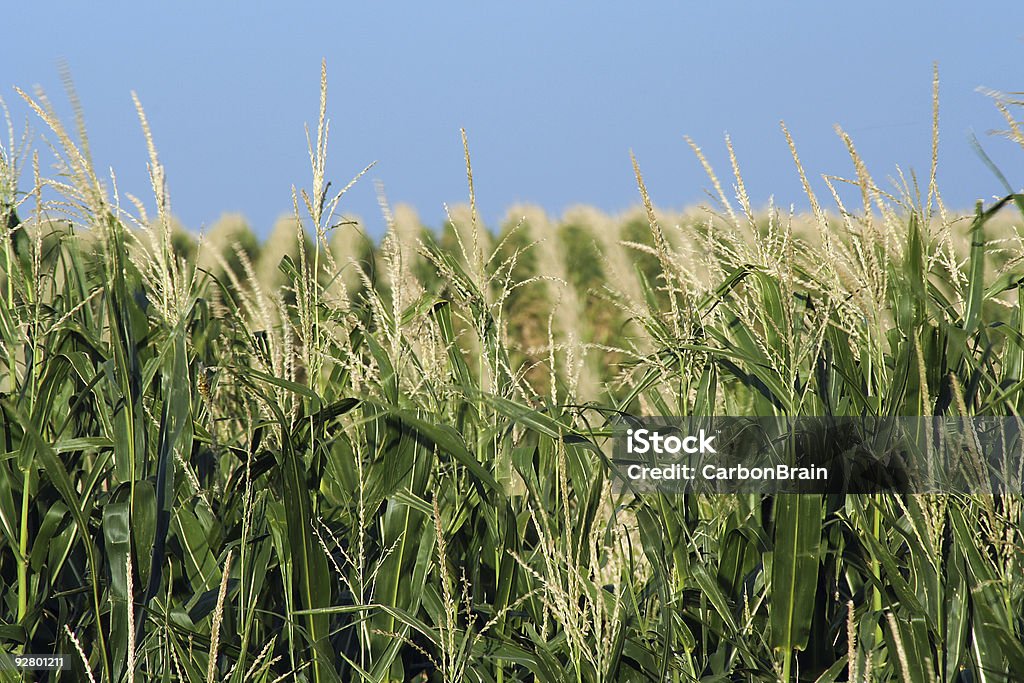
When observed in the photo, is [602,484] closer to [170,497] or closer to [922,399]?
[922,399]

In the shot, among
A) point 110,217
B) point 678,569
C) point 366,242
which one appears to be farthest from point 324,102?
point 678,569

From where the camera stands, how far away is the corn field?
1497 millimetres

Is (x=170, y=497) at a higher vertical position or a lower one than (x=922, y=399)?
lower

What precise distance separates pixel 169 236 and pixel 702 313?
111cm

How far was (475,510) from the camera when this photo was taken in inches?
71.4

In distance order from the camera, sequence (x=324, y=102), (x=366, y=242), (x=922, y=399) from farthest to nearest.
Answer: (x=366, y=242), (x=324, y=102), (x=922, y=399)

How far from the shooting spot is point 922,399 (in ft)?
4.99

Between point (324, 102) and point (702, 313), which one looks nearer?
point (324, 102)

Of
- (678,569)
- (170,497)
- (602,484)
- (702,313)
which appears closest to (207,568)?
(170,497)

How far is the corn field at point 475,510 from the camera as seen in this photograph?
150cm

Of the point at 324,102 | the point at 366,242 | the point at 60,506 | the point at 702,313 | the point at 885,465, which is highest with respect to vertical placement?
the point at 324,102

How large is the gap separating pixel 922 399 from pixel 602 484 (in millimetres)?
560

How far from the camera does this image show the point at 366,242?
2104mm

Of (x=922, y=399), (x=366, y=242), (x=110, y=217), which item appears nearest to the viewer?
(x=922, y=399)
